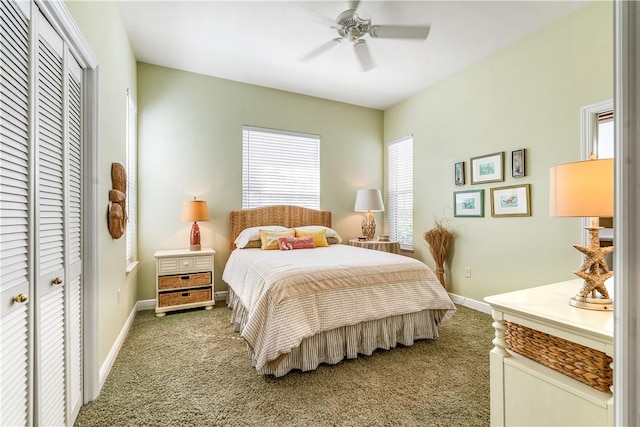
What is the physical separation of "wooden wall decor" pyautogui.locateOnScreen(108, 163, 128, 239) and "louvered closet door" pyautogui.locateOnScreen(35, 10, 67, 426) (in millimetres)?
685

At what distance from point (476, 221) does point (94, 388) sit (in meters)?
3.72

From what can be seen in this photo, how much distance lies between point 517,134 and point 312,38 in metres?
2.29

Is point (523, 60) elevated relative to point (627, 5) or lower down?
elevated

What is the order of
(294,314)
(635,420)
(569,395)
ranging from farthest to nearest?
(294,314)
(569,395)
(635,420)

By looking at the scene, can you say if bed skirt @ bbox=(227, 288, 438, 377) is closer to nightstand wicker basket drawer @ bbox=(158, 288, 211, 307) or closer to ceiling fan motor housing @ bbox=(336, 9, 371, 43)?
nightstand wicker basket drawer @ bbox=(158, 288, 211, 307)

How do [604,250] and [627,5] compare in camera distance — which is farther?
[604,250]

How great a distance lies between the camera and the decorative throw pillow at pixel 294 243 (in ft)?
11.8

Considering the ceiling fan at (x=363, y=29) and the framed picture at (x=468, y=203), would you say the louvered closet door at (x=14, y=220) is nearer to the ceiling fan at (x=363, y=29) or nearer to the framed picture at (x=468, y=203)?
the ceiling fan at (x=363, y=29)

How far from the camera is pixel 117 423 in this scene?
1.65 meters

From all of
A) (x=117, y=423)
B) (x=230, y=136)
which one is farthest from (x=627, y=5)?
(x=230, y=136)

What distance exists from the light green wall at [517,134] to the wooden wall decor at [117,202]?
3.51 metres

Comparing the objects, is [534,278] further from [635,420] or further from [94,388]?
[94,388]

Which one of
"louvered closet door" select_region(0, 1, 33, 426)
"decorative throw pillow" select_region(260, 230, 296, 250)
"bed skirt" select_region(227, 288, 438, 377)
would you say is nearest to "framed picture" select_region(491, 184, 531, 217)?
"bed skirt" select_region(227, 288, 438, 377)

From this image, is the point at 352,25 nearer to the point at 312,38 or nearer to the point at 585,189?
the point at 312,38
